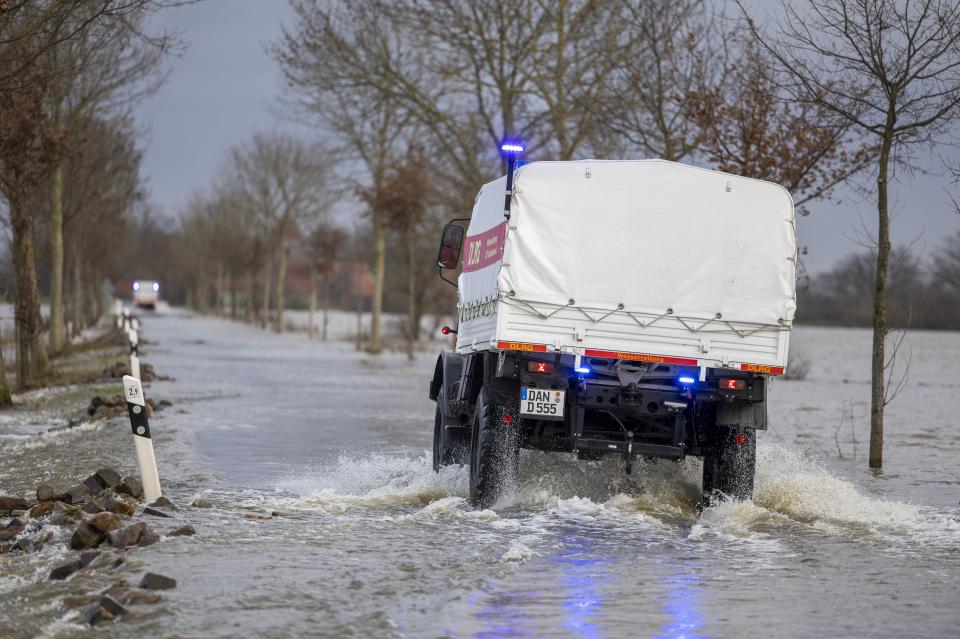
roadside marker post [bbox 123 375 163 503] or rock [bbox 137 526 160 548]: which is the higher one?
roadside marker post [bbox 123 375 163 503]

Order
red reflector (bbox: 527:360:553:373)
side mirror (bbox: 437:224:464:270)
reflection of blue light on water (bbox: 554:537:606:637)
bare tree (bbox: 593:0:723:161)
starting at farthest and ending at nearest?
bare tree (bbox: 593:0:723:161) → side mirror (bbox: 437:224:464:270) → red reflector (bbox: 527:360:553:373) → reflection of blue light on water (bbox: 554:537:606:637)

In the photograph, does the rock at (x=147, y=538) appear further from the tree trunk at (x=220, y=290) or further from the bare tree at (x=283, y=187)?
the tree trunk at (x=220, y=290)

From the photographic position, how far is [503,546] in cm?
812

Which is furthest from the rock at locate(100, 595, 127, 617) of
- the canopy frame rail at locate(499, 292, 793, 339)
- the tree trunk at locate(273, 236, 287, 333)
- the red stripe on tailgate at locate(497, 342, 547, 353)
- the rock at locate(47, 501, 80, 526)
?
the tree trunk at locate(273, 236, 287, 333)

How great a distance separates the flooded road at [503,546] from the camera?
616 centimetres

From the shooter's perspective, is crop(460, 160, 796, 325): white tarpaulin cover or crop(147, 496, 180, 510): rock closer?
crop(147, 496, 180, 510): rock

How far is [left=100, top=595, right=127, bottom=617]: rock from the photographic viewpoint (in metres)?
5.91

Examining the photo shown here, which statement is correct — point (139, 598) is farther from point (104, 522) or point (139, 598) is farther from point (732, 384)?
point (732, 384)

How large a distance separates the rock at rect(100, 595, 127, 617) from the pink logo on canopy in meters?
4.65

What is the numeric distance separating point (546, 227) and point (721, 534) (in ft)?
8.76

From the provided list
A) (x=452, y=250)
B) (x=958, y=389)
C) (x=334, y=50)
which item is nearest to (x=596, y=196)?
(x=452, y=250)

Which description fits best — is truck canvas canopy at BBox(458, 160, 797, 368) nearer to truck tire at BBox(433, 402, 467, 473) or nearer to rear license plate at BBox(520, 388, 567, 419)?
rear license plate at BBox(520, 388, 567, 419)

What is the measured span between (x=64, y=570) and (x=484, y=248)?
5128mm

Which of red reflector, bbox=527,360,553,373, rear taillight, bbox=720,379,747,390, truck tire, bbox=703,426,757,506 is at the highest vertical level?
red reflector, bbox=527,360,553,373
